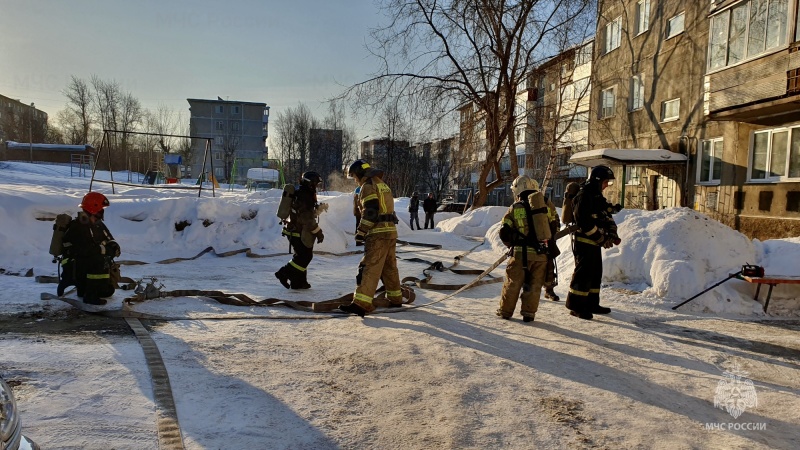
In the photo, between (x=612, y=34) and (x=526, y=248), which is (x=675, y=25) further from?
(x=526, y=248)

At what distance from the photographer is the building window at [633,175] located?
21.7 meters

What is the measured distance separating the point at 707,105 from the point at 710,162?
10.8ft

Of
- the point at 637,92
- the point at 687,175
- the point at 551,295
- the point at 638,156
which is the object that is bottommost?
the point at 551,295

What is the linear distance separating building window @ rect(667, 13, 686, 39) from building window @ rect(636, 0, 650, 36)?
1460 millimetres

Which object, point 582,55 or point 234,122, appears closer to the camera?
point 582,55

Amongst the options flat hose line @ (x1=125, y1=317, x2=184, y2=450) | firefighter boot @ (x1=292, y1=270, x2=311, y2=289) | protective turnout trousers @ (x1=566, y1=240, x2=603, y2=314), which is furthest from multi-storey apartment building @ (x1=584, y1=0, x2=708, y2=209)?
flat hose line @ (x1=125, y1=317, x2=184, y2=450)

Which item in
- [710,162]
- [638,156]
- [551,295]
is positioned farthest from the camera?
[638,156]

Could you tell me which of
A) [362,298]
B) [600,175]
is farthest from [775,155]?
[362,298]

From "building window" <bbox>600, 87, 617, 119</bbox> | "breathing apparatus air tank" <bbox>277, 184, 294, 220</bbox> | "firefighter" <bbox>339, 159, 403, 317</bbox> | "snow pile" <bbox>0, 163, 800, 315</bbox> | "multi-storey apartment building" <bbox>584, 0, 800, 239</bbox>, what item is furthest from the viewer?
"building window" <bbox>600, 87, 617, 119</bbox>

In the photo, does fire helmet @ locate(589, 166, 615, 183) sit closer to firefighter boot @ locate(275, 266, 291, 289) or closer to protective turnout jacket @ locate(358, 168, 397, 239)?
protective turnout jacket @ locate(358, 168, 397, 239)

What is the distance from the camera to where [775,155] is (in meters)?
14.0

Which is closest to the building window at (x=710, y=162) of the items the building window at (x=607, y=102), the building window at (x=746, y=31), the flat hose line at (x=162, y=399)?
the building window at (x=746, y=31)

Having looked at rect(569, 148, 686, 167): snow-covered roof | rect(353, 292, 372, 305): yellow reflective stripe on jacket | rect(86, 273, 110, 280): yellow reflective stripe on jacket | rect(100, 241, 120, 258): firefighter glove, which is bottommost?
rect(353, 292, 372, 305): yellow reflective stripe on jacket

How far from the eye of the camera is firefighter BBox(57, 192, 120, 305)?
6.13 m
